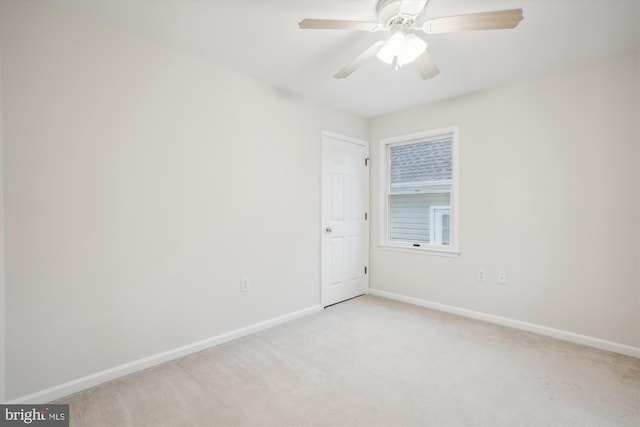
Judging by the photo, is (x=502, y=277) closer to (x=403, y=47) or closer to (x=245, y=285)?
(x=403, y=47)

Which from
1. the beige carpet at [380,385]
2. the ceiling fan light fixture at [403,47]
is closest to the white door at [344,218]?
the beige carpet at [380,385]

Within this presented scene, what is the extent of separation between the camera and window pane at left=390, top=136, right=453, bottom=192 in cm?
352

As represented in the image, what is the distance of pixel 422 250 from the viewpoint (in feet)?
12.0

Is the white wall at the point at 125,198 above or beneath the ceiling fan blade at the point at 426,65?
beneath

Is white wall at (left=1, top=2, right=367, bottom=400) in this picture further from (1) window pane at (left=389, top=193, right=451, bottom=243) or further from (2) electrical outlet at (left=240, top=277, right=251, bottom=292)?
(1) window pane at (left=389, top=193, right=451, bottom=243)

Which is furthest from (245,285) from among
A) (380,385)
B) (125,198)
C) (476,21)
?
(476,21)

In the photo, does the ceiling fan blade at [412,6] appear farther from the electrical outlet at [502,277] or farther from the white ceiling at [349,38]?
the electrical outlet at [502,277]

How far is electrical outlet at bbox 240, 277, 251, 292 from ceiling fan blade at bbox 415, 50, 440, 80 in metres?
2.33

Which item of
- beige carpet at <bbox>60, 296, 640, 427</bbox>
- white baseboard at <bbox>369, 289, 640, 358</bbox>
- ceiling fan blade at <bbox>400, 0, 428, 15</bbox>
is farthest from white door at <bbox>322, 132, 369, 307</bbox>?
ceiling fan blade at <bbox>400, 0, 428, 15</bbox>

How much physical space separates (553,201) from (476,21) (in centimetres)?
197

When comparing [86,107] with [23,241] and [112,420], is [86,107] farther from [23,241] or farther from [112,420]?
[112,420]

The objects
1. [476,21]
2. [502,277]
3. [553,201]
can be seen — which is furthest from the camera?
[502,277]

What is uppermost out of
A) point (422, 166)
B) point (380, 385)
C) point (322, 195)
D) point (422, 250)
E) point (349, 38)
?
point (349, 38)

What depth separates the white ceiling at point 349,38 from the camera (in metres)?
1.87
